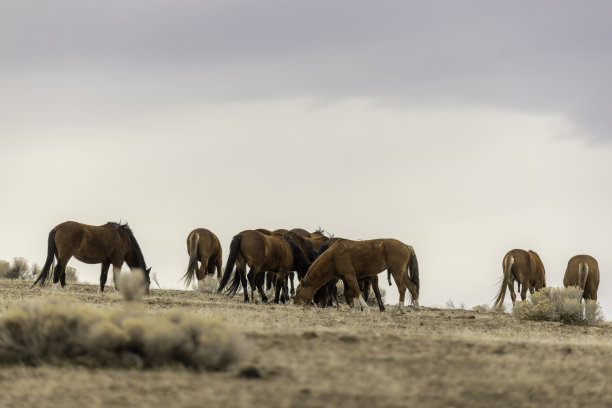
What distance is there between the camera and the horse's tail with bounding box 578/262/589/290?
95.2 feet

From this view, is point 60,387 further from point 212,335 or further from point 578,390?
point 578,390

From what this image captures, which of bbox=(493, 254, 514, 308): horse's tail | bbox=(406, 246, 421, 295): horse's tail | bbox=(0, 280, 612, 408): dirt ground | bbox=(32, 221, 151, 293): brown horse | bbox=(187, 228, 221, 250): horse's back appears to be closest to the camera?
bbox=(0, 280, 612, 408): dirt ground

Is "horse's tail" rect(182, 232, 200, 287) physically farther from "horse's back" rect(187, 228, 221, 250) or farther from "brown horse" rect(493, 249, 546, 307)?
"brown horse" rect(493, 249, 546, 307)

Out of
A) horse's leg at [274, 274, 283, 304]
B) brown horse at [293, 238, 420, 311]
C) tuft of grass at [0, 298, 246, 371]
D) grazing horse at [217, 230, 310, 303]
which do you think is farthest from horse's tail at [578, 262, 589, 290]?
tuft of grass at [0, 298, 246, 371]

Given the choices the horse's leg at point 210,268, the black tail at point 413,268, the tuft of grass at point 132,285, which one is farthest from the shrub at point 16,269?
the tuft of grass at point 132,285

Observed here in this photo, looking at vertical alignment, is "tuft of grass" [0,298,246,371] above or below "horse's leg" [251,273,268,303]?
below

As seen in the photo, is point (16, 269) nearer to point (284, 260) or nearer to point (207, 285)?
point (207, 285)

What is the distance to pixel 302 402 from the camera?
9.00 meters

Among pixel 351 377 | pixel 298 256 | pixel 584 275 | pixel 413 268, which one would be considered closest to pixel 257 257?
pixel 298 256

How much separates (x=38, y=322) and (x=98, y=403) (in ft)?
9.80

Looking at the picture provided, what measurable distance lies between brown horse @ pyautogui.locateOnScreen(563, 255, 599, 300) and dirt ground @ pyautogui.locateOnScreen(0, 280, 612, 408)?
15.6 m

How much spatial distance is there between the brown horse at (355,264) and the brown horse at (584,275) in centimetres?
975

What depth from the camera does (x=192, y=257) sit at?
2923cm

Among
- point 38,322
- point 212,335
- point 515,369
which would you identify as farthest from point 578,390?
point 38,322
